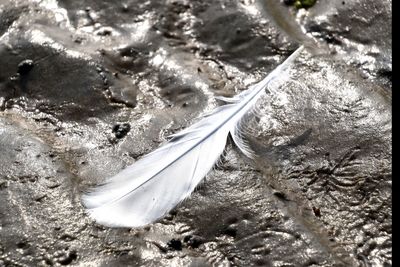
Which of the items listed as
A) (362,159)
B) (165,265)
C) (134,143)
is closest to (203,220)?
(165,265)

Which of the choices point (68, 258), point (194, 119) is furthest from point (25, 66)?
point (68, 258)

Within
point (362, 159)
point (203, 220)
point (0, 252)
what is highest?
point (362, 159)

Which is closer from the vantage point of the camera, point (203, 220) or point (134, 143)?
point (203, 220)

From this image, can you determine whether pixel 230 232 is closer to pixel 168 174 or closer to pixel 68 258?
pixel 168 174

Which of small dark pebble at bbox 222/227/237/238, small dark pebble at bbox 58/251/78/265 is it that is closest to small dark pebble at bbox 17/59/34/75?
small dark pebble at bbox 58/251/78/265

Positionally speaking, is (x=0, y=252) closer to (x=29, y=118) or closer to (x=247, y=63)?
(x=29, y=118)

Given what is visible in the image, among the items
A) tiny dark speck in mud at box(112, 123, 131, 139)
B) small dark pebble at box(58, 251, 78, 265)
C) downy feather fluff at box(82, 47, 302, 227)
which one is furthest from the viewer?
tiny dark speck in mud at box(112, 123, 131, 139)

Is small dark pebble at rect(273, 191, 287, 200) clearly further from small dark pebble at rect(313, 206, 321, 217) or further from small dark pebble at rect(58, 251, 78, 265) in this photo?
small dark pebble at rect(58, 251, 78, 265)
